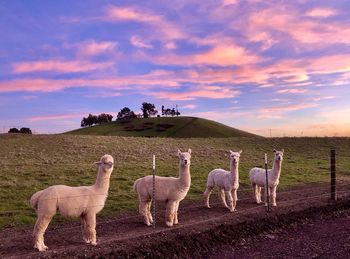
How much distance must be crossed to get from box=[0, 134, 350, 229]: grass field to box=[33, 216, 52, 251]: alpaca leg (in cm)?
368

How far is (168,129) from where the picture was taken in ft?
379

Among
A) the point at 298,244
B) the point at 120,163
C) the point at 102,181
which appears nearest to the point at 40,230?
the point at 102,181

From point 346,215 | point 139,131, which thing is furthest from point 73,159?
point 139,131

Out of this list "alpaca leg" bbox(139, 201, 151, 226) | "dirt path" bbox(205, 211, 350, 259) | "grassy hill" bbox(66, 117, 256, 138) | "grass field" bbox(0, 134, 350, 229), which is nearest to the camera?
"dirt path" bbox(205, 211, 350, 259)

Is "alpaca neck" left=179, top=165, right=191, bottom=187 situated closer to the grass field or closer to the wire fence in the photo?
the wire fence

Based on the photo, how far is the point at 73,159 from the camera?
31484 mm

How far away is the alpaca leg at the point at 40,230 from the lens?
9.92m

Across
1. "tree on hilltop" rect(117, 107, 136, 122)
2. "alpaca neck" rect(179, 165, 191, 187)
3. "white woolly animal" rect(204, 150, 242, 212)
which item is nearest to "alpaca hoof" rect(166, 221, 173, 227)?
"alpaca neck" rect(179, 165, 191, 187)

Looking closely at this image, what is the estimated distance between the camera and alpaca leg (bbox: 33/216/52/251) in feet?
32.6

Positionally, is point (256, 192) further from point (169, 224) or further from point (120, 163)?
point (120, 163)

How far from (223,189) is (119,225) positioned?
4025 millimetres

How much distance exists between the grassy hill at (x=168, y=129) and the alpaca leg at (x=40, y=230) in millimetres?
94756

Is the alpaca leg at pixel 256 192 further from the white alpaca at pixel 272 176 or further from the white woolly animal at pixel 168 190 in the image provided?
the white woolly animal at pixel 168 190

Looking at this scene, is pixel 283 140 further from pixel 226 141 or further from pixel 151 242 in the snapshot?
pixel 151 242
